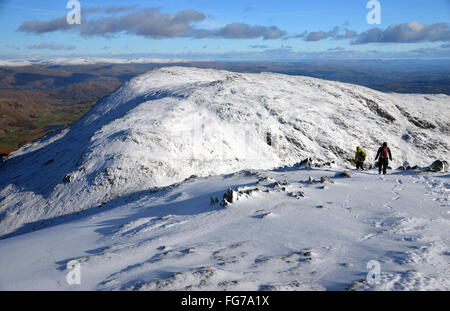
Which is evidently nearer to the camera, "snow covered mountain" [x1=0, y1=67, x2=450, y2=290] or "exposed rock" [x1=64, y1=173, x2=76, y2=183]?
"snow covered mountain" [x1=0, y1=67, x2=450, y2=290]

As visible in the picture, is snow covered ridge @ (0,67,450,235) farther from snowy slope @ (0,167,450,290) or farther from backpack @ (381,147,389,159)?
snowy slope @ (0,167,450,290)

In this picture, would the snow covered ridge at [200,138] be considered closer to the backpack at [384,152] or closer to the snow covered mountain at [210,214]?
the snow covered mountain at [210,214]

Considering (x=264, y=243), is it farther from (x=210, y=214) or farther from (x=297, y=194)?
(x=297, y=194)

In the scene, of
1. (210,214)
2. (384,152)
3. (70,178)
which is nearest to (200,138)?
(70,178)

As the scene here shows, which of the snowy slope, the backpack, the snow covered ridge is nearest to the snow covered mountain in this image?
the snowy slope
